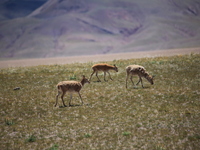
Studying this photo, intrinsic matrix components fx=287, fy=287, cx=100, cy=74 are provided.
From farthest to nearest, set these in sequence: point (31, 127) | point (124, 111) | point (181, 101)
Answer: point (181, 101) < point (124, 111) < point (31, 127)

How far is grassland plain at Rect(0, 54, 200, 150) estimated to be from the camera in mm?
13899

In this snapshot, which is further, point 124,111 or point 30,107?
point 30,107

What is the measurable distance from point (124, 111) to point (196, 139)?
20.7ft

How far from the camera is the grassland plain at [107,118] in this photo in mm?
13899

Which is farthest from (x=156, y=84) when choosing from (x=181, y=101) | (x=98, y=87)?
(x=181, y=101)

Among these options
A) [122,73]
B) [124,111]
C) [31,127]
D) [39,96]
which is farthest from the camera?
[122,73]

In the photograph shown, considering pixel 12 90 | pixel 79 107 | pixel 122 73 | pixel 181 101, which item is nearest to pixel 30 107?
pixel 79 107

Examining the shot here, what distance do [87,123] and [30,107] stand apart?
5912 mm

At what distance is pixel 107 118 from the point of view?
58.2 ft

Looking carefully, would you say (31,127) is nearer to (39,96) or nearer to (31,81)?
(39,96)

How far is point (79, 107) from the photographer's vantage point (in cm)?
2064

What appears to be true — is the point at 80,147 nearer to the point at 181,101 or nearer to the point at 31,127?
the point at 31,127

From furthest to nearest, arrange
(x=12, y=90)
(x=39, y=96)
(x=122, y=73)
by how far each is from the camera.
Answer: (x=122, y=73) → (x=12, y=90) → (x=39, y=96)

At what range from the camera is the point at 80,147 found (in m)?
13.5
